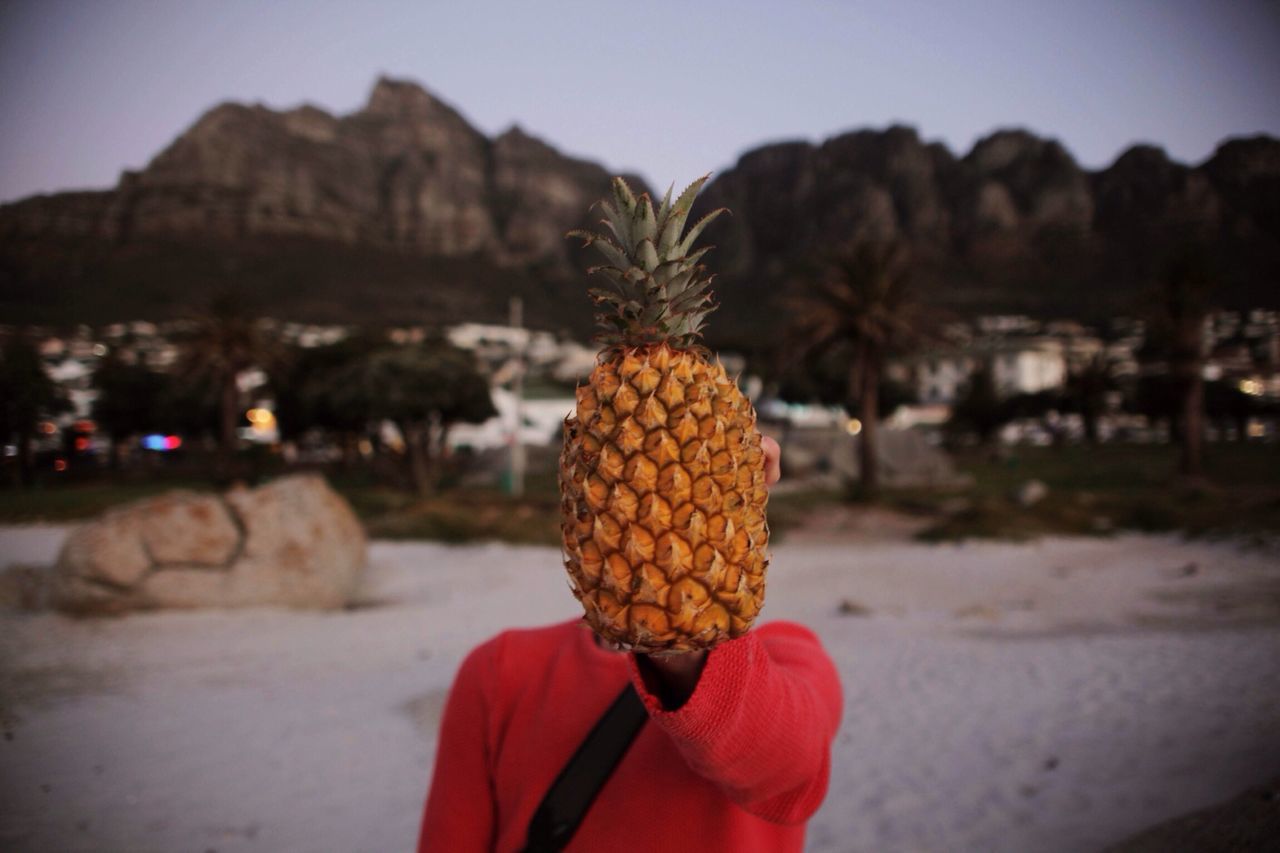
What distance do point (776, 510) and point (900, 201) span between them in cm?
8238

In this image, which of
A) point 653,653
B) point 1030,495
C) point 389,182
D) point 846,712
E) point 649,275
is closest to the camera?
point 653,653

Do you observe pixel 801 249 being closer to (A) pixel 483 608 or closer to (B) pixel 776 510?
(B) pixel 776 510

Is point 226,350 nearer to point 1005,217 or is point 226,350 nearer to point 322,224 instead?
point 322,224

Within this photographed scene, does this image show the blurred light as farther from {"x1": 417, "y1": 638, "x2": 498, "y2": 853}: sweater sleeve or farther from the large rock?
{"x1": 417, "y1": 638, "x2": 498, "y2": 853}: sweater sleeve

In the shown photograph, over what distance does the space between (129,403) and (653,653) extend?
47472mm

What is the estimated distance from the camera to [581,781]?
6.00 feet

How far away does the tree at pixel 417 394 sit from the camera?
30406 mm

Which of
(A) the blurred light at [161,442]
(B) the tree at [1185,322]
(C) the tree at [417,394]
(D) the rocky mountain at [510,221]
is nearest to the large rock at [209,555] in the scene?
(D) the rocky mountain at [510,221]

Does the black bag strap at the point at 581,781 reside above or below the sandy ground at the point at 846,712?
above

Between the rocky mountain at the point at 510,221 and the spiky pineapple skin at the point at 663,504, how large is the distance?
983mm

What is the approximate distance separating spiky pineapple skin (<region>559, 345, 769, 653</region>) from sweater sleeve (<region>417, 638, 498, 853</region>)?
90cm

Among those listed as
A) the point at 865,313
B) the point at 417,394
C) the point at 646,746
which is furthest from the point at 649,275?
the point at 417,394

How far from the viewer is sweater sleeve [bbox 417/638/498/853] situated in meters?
2.09

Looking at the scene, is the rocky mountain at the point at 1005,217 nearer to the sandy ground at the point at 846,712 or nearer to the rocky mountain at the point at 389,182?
the sandy ground at the point at 846,712
